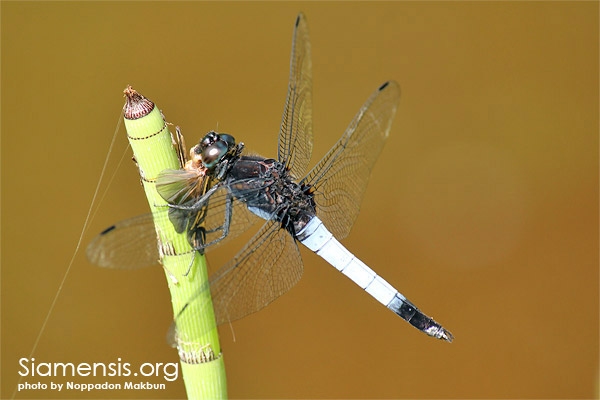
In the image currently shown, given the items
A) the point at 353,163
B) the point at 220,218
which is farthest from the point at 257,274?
the point at 353,163

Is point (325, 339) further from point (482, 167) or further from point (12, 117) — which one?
point (12, 117)

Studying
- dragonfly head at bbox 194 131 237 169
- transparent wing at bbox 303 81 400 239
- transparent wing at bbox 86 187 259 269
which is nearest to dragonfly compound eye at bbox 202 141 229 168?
dragonfly head at bbox 194 131 237 169

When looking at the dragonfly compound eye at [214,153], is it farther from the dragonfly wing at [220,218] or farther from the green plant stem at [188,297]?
the green plant stem at [188,297]

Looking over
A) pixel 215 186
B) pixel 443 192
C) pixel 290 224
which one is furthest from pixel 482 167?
pixel 215 186

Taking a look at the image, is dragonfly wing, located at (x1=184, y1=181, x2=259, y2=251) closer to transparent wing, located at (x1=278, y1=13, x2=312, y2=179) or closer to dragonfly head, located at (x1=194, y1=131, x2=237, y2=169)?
dragonfly head, located at (x1=194, y1=131, x2=237, y2=169)

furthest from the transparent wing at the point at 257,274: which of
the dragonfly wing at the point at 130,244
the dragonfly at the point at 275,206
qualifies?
the dragonfly wing at the point at 130,244

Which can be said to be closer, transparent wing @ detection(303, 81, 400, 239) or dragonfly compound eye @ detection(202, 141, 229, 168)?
dragonfly compound eye @ detection(202, 141, 229, 168)

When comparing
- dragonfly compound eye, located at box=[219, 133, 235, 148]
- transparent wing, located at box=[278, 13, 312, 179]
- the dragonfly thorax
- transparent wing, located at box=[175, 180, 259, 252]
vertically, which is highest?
transparent wing, located at box=[278, 13, 312, 179]
